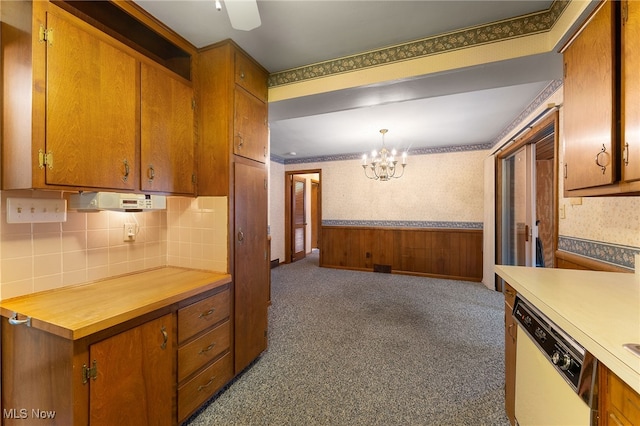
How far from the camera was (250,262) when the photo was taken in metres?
1.94

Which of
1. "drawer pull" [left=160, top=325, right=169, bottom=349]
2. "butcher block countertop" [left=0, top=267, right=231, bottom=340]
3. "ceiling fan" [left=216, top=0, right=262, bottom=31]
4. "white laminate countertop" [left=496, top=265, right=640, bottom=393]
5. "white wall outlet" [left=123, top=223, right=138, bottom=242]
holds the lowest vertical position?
"drawer pull" [left=160, top=325, right=169, bottom=349]

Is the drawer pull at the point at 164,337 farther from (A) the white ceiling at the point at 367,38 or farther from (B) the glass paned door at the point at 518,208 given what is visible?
(B) the glass paned door at the point at 518,208

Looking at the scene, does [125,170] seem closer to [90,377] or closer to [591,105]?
[90,377]

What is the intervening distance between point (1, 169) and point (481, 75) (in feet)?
9.47

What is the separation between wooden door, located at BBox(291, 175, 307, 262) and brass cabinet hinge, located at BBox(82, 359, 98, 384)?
4877 mm

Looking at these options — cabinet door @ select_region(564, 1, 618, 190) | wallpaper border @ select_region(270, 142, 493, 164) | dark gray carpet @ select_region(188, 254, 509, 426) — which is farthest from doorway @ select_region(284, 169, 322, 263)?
cabinet door @ select_region(564, 1, 618, 190)

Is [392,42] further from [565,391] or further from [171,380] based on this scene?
[171,380]

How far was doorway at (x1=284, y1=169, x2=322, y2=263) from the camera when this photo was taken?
5.77 metres

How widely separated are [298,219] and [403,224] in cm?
264

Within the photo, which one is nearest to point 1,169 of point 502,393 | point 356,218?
point 502,393

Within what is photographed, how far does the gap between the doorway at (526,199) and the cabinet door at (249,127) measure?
2.64 m

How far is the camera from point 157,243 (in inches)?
76.5

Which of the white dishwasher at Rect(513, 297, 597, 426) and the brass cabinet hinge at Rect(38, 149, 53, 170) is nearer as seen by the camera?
the white dishwasher at Rect(513, 297, 597, 426)

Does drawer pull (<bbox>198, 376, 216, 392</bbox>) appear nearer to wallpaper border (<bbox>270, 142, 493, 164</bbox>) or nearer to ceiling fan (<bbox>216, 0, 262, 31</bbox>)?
ceiling fan (<bbox>216, 0, 262, 31</bbox>)
